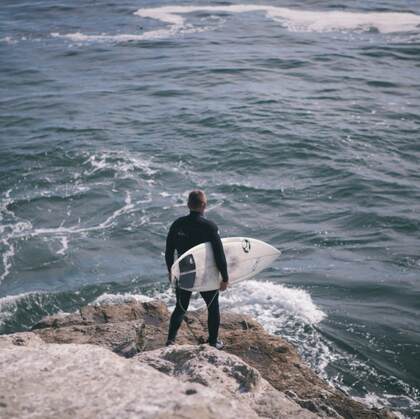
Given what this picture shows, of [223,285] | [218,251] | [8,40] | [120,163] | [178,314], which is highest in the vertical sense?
[8,40]

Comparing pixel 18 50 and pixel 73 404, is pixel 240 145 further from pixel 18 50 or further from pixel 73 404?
pixel 18 50

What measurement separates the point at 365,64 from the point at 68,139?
12352mm

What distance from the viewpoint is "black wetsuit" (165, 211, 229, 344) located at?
679 centimetres

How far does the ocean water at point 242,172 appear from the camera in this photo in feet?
33.2

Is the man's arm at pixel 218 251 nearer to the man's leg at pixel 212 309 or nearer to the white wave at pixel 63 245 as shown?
the man's leg at pixel 212 309

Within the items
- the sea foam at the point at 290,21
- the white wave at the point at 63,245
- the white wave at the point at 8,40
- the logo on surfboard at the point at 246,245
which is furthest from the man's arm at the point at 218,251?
the white wave at the point at 8,40

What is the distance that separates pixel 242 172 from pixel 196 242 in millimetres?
9438

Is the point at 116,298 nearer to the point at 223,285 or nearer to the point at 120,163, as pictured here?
the point at 223,285

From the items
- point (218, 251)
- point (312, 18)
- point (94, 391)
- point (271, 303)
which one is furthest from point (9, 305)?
point (312, 18)

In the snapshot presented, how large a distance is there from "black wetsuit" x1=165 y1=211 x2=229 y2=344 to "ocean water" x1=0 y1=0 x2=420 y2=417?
6.61 ft

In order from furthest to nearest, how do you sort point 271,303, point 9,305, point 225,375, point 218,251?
point 9,305 < point 271,303 < point 218,251 < point 225,375

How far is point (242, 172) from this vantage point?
1619 cm

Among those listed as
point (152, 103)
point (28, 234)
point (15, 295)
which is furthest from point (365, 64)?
point (15, 295)

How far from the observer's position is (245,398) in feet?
17.9
